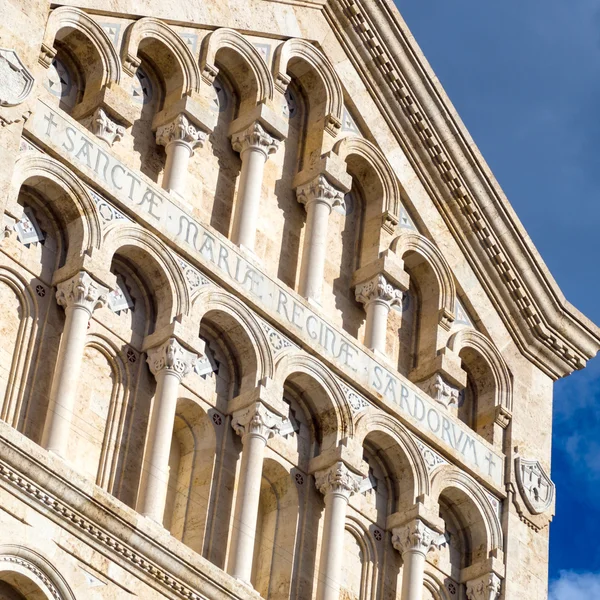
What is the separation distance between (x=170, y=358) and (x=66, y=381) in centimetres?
153

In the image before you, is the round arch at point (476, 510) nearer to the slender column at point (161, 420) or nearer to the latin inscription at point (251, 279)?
the latin inscription at point (251, 279)

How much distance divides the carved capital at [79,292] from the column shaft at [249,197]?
267 centimetres

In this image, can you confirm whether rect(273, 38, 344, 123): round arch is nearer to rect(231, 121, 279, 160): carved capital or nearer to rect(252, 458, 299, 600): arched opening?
rect(231, 121, 279, 160): carved capital

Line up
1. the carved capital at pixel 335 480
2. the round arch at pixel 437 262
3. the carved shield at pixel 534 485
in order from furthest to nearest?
the round arch at pixel 437 262 → the carved shield at pixel 534 485 → the carved capital at pixel 335 480

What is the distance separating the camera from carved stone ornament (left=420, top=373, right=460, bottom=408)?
88.9ft

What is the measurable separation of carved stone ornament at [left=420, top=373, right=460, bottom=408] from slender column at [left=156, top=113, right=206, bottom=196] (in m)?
4.14

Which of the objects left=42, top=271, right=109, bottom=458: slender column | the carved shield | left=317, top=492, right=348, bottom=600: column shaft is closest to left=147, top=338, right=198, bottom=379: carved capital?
left=42, top=271, right=109, bottom=458: slender column

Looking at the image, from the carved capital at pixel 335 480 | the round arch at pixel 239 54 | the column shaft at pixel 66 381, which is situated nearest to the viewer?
the column shaft at pixel 66 381

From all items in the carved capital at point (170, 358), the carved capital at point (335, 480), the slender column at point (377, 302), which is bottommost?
the carved capital at point (335, 480)

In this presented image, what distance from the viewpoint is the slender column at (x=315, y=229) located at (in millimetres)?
26047

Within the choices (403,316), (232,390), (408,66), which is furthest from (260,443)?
(408,66)

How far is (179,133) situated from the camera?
25.3 meters

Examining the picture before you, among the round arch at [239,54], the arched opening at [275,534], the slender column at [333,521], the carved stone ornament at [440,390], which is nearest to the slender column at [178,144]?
the round arch at [239,54]

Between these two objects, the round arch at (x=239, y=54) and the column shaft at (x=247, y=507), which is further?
the round arch at (x=239, y=54)
